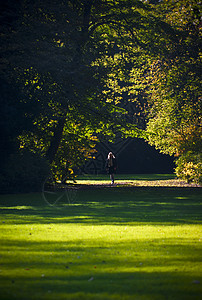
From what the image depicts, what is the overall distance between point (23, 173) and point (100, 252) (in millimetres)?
14805

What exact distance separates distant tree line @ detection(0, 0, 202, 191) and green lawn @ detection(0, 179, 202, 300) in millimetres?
5933

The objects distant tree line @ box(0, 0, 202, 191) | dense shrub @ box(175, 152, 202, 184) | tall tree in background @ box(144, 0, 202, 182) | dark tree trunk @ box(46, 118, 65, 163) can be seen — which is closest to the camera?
distant tree line @ box(0, 0, 202, 191)

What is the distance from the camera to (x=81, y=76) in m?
24.4

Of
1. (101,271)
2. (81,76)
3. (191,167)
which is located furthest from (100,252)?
(191,167)

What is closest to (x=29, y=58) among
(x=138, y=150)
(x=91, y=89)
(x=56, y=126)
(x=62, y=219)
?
(x=91, y=89)

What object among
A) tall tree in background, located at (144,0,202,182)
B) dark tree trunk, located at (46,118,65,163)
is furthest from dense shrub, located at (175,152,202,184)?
dark tree trunk, located at (46,118,65,163)

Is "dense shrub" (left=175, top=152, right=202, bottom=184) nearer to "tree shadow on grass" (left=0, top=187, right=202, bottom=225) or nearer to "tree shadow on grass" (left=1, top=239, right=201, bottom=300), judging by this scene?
"tree shadow on grass" (left=0, top=187, right=202, bottom=225)

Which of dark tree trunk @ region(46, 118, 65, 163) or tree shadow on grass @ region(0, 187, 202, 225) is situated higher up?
dark tree trunk @ region(46, 118, 65, 163)

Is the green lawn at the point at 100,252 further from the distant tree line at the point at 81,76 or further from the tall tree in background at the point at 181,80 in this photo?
the tall tree in background at the point at 181,80

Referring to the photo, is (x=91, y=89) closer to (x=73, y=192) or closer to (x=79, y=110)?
(x=79, y=110)

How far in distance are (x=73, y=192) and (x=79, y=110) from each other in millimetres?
4240

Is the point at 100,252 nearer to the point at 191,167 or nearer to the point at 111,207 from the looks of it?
the point at 111,207

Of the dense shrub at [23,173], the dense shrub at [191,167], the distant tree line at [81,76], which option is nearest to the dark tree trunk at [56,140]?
the distant tree line at [81,76]

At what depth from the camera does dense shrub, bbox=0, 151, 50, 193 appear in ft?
77.2
